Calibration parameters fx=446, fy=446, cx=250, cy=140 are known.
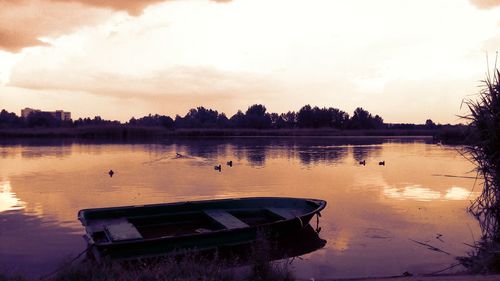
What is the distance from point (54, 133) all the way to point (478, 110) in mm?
83108

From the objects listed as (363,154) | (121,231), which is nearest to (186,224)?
(121,231)

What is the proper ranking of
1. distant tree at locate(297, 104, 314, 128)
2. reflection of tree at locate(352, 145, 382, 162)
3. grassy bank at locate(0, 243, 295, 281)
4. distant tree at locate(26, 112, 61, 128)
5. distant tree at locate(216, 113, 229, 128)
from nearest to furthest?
grassy bank at locate(0, 243, 295, 281) → reflection of tree at locate(352, 145, 382, 162) → distant tree at locate(26, 112, 61, 128) → distant tree at locate(297, 104, 314, 128) → distant tree at locate(216, 113, 229, 128)

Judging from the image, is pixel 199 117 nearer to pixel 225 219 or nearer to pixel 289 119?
pixel 289 119

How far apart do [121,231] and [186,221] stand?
9.69 feet

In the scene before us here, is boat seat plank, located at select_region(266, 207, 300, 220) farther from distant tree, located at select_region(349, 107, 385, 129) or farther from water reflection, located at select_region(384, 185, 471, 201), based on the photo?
distant tree, located at select_region(349, 107, 385, 129)

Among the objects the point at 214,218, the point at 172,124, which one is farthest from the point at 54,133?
the point at 214,218

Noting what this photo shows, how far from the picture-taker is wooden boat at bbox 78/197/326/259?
29.9 ft

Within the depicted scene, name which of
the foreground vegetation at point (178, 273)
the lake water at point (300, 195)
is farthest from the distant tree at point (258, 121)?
the foreground vegetation at point (178, 273)

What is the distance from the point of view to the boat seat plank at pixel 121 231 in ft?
31.7

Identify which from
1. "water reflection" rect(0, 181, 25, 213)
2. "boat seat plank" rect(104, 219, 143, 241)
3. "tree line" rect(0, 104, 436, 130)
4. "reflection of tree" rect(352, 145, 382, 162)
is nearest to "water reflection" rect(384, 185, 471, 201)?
"boat seat plank" rect(104, 219, 143, 241)

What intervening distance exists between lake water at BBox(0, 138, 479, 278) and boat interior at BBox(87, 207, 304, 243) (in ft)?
3.21

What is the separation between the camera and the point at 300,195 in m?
19.6

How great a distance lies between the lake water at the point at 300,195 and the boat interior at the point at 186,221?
38.6 inches

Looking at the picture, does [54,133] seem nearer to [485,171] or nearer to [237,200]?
[237,200]
